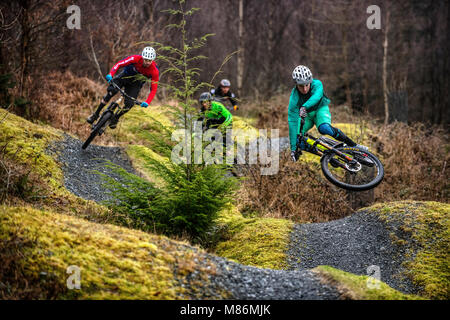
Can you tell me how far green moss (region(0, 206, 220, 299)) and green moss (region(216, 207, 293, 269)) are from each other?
2269 millimetres

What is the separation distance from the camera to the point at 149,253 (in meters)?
4.54

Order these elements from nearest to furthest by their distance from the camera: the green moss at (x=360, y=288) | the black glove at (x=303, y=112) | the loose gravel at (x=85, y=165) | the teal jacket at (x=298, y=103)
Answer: the green moss at (x=360, y=288)
the black glove at (x=303, y=112)
the teal jacket at (x=298, y=103)
the loose gravel at (x=85, y=165)

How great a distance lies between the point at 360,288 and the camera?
4281mm

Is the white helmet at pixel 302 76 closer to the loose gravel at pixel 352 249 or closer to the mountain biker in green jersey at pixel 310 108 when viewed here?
the mountain biker in green jersey at pixel 310 108

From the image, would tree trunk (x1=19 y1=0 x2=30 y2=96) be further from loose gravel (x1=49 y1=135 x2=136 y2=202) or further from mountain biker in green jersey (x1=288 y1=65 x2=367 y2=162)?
mountain biker in green jersey (x1=288 y1=65 x2=367 y2=162)

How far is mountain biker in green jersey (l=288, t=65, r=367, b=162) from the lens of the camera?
7.55 meters

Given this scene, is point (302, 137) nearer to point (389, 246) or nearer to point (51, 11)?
point (389, 246)

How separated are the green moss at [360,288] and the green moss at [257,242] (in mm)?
2037

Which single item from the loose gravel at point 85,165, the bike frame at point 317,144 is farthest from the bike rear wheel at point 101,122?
the bike frame at point 317,144

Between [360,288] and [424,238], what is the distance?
326cm

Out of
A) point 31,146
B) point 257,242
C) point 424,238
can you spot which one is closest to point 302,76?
point 257,242

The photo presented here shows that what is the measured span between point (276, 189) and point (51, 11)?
9.78 meters

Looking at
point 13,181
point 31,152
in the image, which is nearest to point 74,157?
point 31,152

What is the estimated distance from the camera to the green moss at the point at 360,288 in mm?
4176
